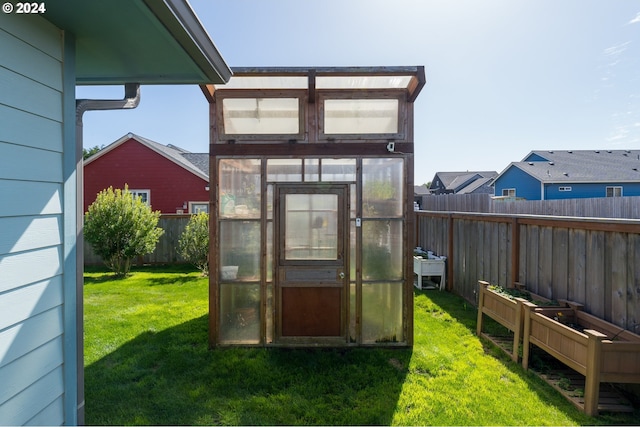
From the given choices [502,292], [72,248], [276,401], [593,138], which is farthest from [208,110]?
[593,138]

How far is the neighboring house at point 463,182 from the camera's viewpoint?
2702 centimetres

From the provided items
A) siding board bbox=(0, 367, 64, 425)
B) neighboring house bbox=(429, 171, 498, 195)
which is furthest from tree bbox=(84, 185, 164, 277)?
neighboring house bbox=(429, 171, 498, 195)

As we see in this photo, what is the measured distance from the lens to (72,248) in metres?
1.70

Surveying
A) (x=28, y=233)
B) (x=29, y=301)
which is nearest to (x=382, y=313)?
(x=29, y=301)

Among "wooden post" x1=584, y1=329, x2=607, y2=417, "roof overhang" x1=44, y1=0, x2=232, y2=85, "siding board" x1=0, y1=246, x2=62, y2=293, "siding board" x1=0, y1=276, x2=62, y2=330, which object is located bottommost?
"wooden post" x1=584, y1=329, x2=607, y2=417

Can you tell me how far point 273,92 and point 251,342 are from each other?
311 centimetres

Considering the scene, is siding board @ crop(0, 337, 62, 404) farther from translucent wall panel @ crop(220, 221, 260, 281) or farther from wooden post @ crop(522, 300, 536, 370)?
wooden post @ crop(522, 300, 536, 370)

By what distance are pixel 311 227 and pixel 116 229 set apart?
636 cm

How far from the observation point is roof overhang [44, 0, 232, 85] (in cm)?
146

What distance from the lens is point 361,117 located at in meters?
3.68

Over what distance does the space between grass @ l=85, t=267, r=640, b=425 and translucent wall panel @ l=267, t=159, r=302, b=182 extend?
2114mm

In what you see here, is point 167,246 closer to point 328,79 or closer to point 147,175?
point 147,175

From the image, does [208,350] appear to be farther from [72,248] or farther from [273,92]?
[273,92]

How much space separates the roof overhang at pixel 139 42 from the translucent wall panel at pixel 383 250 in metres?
2.41
